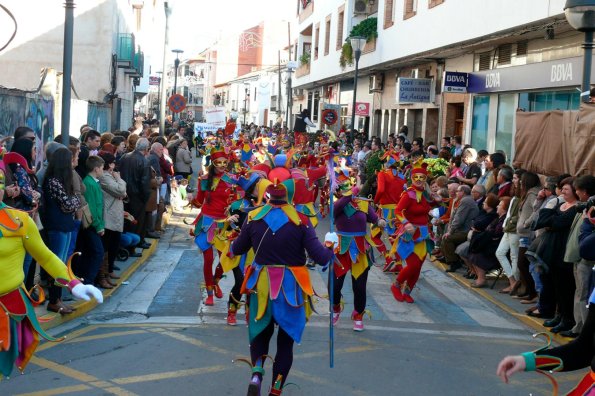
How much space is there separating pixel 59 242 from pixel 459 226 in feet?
23.6

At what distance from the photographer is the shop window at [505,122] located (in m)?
19.3

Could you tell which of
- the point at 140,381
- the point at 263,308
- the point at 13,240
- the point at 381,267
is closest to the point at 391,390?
the point at 263,308

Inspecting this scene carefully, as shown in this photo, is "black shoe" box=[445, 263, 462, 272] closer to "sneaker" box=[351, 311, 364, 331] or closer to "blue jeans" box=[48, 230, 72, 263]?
"sneaker" box=[351, 311, 364, 331]

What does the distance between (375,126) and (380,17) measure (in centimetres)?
631

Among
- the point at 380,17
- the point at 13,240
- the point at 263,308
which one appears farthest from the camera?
the point at 380,17

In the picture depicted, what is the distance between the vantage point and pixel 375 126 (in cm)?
3347

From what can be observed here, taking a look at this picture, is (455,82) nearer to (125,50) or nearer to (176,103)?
(176,103)

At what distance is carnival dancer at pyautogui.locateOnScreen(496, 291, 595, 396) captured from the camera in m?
3.89

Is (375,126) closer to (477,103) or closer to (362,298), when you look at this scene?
(477,103)

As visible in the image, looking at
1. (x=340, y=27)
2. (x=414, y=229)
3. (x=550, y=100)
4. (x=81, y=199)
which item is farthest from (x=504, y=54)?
(x=340, y=27)

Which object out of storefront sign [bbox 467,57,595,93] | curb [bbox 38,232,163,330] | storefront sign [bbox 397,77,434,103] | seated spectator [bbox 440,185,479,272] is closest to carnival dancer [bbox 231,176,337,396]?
curb [bbox 38,232,163,330]

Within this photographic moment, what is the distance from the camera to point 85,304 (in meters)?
9.33

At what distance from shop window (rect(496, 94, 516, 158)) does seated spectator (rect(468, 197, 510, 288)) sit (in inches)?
280

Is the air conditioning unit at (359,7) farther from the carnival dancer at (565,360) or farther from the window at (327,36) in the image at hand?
the carnival dancer at (565,360)
